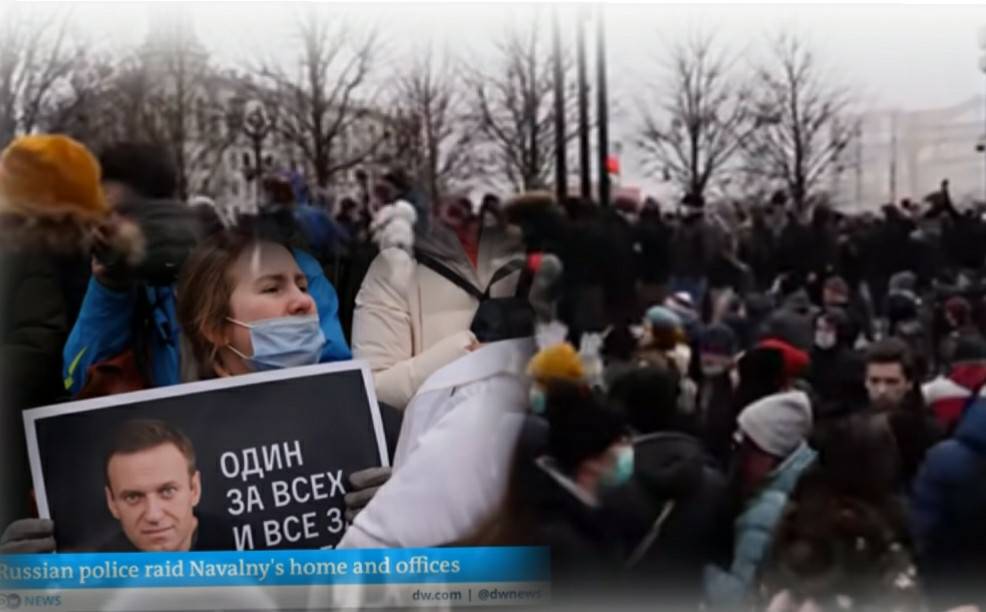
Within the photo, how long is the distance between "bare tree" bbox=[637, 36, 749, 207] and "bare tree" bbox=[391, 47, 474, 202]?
452 mm

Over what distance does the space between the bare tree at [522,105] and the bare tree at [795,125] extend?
45 centimetres

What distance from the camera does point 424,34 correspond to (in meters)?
3.82

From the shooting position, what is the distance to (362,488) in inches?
152

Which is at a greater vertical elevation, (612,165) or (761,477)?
(612,165)

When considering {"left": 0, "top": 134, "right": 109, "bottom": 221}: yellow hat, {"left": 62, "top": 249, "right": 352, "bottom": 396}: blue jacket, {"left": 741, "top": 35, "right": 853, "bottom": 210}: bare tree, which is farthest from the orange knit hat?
{"left": 741, "top": 35, "right": 853, "bottom": 210}: bare tree

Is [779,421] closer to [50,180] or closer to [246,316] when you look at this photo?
[246,316]

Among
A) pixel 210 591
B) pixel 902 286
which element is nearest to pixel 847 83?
pixel 902 286

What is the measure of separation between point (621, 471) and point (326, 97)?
46.0 inches

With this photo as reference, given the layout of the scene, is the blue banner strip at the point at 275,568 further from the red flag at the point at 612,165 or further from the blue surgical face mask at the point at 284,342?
the red flag at the point at 612,165

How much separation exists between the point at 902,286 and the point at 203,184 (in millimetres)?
1712

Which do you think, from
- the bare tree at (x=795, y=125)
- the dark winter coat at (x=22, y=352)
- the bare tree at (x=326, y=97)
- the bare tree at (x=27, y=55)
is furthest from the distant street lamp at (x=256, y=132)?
the bare tree at (x=795, y=125)

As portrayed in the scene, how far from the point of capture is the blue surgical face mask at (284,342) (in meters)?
3.89

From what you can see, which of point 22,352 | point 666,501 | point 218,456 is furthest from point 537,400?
point 22,352

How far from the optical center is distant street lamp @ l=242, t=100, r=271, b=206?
3.87m
